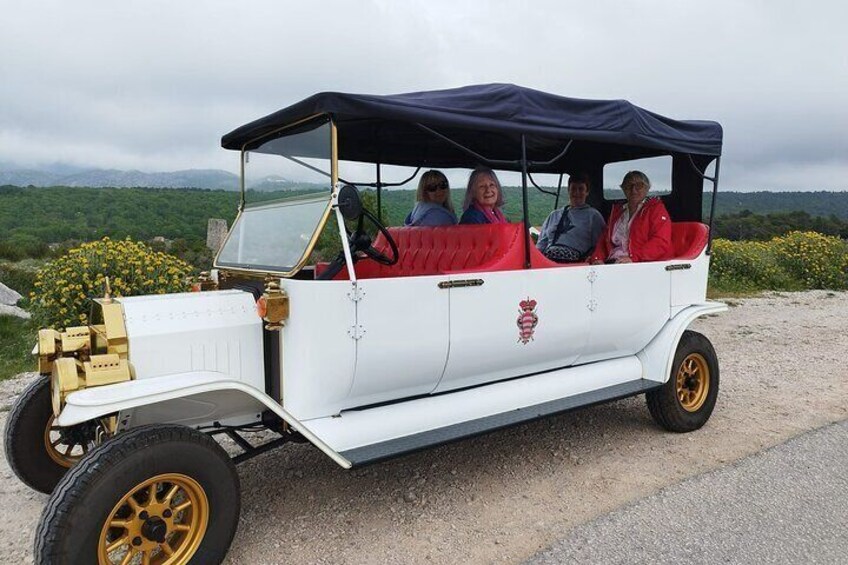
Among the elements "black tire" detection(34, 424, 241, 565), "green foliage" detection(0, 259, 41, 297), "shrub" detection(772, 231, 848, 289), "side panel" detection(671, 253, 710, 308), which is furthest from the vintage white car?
"shrub" detection(772, 231, 848, 289)

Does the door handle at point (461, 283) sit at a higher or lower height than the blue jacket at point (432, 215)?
lower

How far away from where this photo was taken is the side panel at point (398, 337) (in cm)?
328

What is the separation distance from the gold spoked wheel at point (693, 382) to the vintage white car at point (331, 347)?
0.04 meters

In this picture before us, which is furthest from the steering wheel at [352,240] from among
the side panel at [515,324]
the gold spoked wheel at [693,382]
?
the gold spoked wheel at [693,382]

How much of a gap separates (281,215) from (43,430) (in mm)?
1858

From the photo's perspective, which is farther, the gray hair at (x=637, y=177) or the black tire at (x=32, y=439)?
the gray hair at (x=637, y=177)

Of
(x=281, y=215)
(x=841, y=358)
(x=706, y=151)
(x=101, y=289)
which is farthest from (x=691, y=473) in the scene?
(x=101, y=289)

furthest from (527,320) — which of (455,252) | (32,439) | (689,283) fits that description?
(32,439)

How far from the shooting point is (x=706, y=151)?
201 inches

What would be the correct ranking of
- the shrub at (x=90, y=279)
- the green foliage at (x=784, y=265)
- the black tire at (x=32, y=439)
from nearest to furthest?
the black tire at (x=32, y=439) → the shrub at (x=90, y=279) → the green foliage at (x=784, y=265)

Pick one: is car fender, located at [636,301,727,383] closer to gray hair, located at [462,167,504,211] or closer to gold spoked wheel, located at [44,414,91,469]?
gray hair, located at [462,167,504,211]

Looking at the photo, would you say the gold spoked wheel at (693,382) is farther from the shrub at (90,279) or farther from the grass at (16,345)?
the grass at (16,345)

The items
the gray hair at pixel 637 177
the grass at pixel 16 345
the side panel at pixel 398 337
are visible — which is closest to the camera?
the side panel at pixel 398 337

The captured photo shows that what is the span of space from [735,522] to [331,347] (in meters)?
2.42
